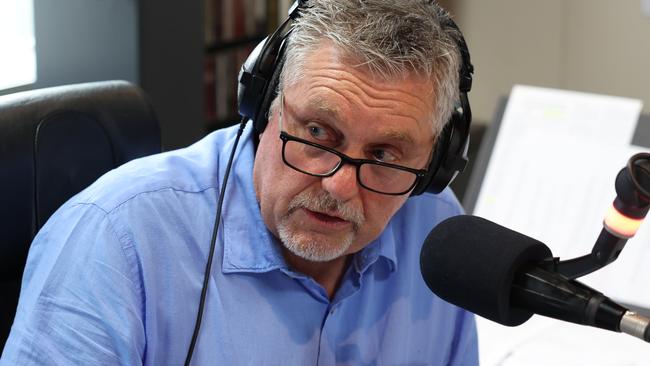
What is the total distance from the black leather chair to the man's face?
12.3 inches

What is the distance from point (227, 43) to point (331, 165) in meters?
2.61

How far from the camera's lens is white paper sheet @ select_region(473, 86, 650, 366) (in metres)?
1.70

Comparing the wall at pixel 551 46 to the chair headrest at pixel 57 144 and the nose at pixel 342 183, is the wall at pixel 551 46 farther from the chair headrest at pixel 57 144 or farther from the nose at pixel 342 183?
the nose at pixel 342 183

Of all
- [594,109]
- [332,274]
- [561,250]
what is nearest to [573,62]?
[594,109]

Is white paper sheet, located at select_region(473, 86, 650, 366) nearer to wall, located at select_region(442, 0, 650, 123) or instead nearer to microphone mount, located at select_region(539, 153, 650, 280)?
microphone mount, located at select_region(539, 153, 650, 280)

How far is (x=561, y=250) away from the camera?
183cm

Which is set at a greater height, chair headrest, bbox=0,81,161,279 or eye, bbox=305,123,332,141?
eye, bbox=305,123,332,141

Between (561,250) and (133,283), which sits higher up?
(133,283)

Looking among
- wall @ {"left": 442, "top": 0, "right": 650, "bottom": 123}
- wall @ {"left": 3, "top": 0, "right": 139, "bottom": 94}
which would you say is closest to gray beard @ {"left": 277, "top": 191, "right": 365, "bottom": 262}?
wall @ {"left": 3, "top": 0, "right": 139, "bottom": 94}

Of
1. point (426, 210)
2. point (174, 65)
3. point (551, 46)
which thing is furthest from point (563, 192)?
point (551, 46)

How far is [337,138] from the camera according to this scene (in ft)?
3.79

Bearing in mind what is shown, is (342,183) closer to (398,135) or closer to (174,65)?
(398,135)

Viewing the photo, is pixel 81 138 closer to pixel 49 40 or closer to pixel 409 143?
pixel 409 143

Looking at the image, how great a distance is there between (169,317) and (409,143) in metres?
0.34
